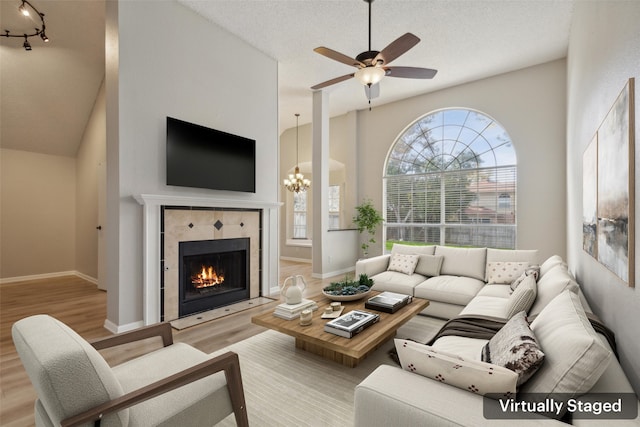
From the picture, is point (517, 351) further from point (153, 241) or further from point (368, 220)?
point (368, 220)

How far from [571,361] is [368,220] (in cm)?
527

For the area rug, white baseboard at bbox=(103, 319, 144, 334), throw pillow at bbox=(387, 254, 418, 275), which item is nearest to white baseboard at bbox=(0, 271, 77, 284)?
white baseboard at bbox=(103, 319, 144, 334)

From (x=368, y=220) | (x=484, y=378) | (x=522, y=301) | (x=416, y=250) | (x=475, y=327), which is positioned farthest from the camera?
(x=368, y=220)

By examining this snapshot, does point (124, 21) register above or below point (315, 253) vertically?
above

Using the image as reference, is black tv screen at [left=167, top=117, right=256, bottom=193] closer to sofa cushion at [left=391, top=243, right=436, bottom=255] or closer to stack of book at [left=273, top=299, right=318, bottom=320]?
stack of book at [left=273, top=299, right=318, bottom=320]

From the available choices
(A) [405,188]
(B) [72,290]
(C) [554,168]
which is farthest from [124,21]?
(C) [554,168]

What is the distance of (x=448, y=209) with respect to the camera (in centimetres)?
589

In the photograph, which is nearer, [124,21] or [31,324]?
[31,324]

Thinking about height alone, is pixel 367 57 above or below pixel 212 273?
above

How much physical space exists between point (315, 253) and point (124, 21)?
4.39 m

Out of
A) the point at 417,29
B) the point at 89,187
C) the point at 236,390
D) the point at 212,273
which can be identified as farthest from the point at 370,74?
the point at 89,187

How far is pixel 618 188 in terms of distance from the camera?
58.0 inches

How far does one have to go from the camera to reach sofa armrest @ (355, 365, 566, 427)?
3.34 ft

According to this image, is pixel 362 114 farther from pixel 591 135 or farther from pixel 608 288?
pixel 608 288
